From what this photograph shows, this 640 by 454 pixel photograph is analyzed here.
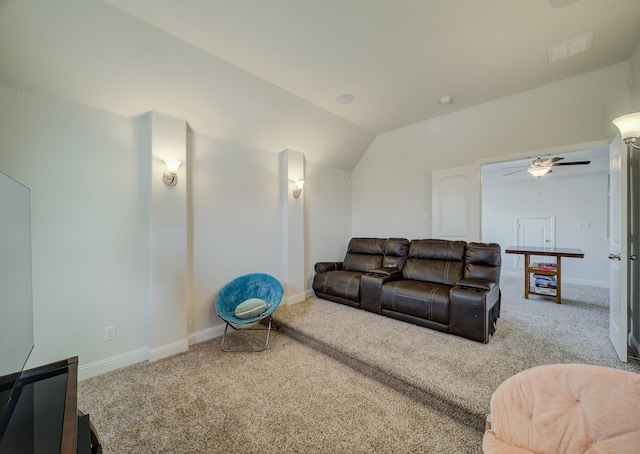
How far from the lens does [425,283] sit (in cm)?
314

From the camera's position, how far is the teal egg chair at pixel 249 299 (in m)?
2.59

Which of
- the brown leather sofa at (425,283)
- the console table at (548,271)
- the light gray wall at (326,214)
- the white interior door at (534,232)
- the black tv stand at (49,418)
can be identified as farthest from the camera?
the white interior door at (534,232)

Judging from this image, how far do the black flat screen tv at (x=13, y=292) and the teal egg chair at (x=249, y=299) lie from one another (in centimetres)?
150

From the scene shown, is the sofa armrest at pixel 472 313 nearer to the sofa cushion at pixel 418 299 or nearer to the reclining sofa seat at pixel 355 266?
the sofa cushion at pixel 418 299

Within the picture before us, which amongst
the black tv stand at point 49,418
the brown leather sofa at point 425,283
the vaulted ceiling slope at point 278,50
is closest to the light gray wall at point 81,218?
the vaulted ceiling slope at point 278,50

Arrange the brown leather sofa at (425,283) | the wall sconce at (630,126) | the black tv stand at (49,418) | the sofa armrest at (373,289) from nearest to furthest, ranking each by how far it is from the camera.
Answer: the black tv stand at (49,418)
the wall sconce at (630,126)
the brown leather sofa at (425,283)
the sofa armrest at (373,289)

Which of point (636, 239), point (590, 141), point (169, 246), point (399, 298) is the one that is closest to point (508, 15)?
point (590, 141)

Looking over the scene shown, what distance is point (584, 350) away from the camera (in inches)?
87.3

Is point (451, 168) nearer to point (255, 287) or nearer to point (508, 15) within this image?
point (508, 15)

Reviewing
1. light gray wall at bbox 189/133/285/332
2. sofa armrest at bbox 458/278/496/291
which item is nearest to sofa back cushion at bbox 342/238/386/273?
light gray wall at bbox 189/133/285/332

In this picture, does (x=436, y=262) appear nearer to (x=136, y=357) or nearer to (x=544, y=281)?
(x=544, y=281)

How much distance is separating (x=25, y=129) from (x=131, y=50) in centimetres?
101

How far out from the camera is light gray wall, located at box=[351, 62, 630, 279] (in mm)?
2654

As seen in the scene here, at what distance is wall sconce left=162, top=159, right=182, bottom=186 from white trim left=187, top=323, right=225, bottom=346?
5.42 ft
